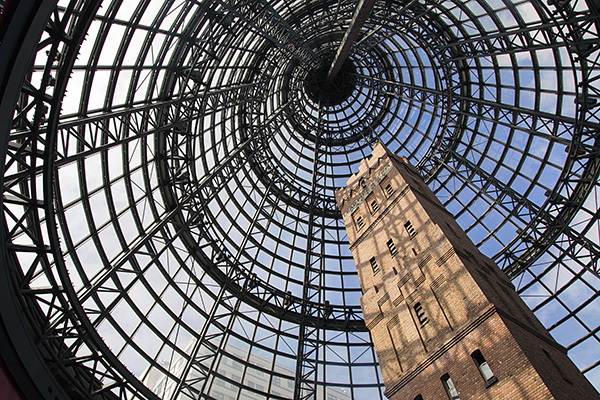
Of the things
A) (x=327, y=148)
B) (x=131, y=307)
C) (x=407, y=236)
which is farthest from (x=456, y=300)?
(x=327, y=148)

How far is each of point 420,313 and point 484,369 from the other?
447 centimetres

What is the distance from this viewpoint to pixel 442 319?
16438 mm

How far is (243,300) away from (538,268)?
74.3ft

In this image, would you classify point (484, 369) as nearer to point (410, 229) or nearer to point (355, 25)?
point (410, 229)

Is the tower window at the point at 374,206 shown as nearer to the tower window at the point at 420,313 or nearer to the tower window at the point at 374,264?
the tower window at the point at 374,264

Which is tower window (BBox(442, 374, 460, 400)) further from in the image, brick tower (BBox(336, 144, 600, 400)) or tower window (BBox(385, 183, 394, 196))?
tower window (BBox(385, 183, 394, 196))

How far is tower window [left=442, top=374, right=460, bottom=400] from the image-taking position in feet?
45.8

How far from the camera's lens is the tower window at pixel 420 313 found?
17.4 metres

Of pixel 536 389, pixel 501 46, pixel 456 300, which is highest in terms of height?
pixel 501 46

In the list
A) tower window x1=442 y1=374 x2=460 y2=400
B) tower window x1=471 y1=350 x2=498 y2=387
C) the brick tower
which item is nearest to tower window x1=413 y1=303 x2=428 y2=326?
the brick tower

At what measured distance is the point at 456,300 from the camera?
16406 mm

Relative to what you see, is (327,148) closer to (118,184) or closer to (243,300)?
(243,300)

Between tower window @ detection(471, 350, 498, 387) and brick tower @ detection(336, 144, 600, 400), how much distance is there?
36mm

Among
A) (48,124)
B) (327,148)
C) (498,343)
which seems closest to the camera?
(48,124)
